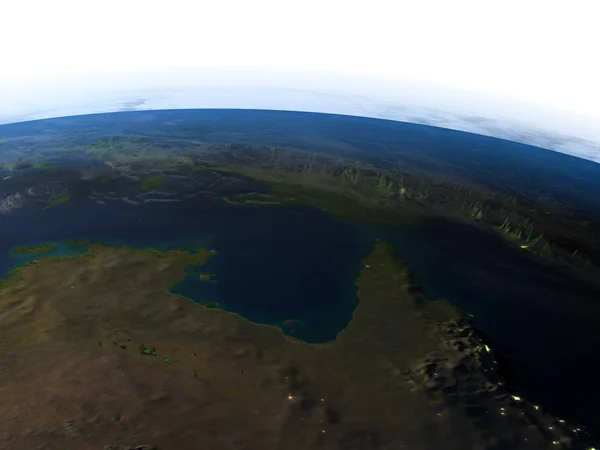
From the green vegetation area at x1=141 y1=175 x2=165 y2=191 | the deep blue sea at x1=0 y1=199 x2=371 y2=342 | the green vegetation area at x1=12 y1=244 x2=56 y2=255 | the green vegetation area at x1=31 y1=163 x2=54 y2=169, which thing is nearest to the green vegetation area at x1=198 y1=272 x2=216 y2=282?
the deep blue sea at x1=0 y1=199 x2=371 y2=342

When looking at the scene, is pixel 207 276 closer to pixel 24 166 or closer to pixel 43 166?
pixel 43 166

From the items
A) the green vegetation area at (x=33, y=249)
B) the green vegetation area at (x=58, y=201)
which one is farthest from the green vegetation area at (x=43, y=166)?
the green vegetation area at (x=33, y=249)

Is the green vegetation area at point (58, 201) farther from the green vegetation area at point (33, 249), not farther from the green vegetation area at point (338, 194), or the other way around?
the green vegetation area at point (338, 194)

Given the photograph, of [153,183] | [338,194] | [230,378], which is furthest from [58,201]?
[338,194]

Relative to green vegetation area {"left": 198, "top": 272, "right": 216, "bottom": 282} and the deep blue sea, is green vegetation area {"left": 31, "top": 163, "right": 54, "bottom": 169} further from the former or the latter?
green vegetation area {"left": 198, "top": 272, "right": 216, "bottom": 282}

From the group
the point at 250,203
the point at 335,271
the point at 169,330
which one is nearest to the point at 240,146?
the point at 250,203
